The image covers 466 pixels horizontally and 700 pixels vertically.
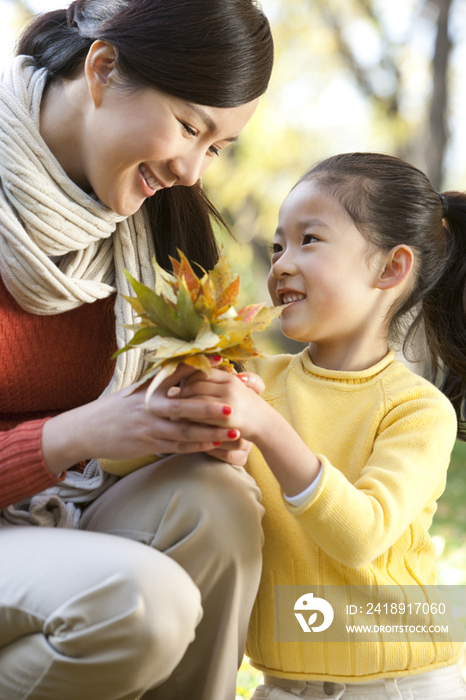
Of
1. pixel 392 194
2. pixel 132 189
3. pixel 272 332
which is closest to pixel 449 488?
pixel 272 332

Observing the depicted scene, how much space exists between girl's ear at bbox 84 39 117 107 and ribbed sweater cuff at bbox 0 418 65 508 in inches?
33.6

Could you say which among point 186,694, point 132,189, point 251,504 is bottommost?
point 186,694

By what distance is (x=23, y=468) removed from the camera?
1.54 meters

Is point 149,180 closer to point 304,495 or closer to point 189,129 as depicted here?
point 189,129

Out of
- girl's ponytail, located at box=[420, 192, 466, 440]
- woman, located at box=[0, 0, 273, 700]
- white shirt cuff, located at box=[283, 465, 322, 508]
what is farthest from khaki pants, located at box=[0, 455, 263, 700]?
girl's ponytail, located at box=[420, 192, 466, 440]

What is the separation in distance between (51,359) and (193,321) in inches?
26.9

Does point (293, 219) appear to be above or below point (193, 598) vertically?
above

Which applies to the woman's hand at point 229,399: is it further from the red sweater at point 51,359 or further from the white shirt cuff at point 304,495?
the red sweater at point 51,359

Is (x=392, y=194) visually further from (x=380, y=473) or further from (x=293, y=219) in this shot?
(x=380, y=473)

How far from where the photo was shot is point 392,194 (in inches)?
79.5

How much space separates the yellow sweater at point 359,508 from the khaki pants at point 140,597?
164 mm

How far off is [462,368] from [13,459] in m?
1.38

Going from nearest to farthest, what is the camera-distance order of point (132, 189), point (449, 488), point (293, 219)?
point (132, 189) → point (293, 219) → point (449, 488)

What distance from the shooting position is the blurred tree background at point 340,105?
5406mm
